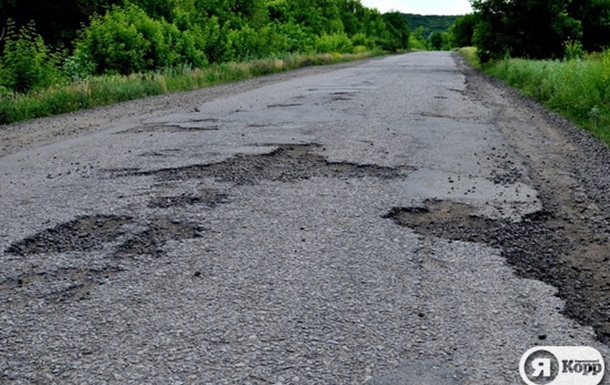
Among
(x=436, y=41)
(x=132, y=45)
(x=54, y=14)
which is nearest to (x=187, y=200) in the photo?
(x=132, y=45)

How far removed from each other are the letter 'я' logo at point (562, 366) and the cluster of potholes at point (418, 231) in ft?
0.67

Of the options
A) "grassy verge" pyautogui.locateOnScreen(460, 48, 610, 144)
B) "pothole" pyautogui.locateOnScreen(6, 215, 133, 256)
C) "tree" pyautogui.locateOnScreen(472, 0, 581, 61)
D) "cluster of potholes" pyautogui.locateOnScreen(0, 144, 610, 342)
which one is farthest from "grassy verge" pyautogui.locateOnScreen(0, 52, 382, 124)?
"tree" pyautogui.locateOnScreen(472, 0, 581, 61)

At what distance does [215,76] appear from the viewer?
55.9 ft

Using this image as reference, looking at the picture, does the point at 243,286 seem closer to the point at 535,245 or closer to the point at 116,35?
the point at 535,245

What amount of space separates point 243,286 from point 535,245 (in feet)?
5.98

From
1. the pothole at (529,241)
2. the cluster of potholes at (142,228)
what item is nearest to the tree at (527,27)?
the cluster of potholes at (142,228)

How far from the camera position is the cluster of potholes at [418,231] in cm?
304

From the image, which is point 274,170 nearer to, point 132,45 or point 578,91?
point 578,91

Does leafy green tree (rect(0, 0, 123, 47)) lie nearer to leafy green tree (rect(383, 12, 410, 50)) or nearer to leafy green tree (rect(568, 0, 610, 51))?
leafy green tree (rect(568, 0, 610, 51))

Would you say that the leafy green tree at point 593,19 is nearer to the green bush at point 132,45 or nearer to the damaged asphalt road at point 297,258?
the green bush at point 132,45

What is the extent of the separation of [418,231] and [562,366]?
160 cm

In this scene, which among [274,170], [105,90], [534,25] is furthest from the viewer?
[534,25]

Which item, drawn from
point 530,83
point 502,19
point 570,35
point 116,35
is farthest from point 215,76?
point 570,35

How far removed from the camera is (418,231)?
390 centimetres
